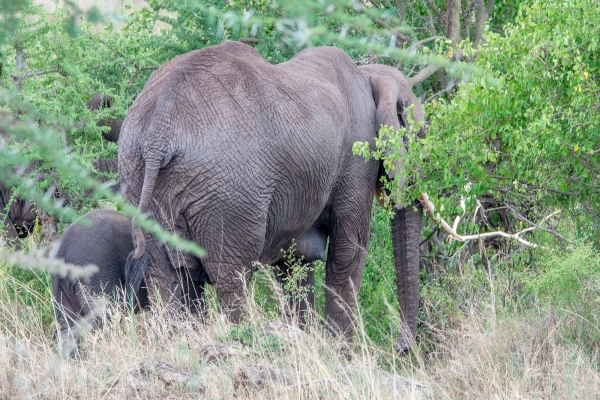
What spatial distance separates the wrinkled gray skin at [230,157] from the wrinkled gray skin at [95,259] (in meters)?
0.48

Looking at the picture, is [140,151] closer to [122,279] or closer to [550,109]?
[122,279]

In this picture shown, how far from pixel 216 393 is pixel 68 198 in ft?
11.1

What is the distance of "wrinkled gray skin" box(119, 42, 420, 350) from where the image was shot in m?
4.88

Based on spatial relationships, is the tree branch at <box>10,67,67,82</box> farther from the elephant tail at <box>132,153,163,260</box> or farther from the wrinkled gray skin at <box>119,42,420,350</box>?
the elephant tail at <box>132,153,163,260</box>

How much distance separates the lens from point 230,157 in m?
4.92

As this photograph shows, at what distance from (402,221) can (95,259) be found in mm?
2471

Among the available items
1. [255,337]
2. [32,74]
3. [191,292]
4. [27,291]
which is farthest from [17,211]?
[255,337]

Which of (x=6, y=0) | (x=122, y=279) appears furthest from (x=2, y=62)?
(x=6, y=0)

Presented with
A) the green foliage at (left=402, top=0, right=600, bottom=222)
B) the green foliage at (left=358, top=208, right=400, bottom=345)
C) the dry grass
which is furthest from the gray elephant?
the green foliage at (left=402, top=0, right=600, bottom=222)

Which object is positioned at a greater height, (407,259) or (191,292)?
(191,292)

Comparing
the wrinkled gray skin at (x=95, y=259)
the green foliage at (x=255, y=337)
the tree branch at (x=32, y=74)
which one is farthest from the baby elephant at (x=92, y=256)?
the tree branch at (x=32, y=74)

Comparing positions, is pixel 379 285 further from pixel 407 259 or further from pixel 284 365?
pixel 284 365

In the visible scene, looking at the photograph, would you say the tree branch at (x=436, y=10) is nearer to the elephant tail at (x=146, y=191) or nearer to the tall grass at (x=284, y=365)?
the tall grass at (x=284, y=365)

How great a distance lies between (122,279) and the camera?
19.2 ft
